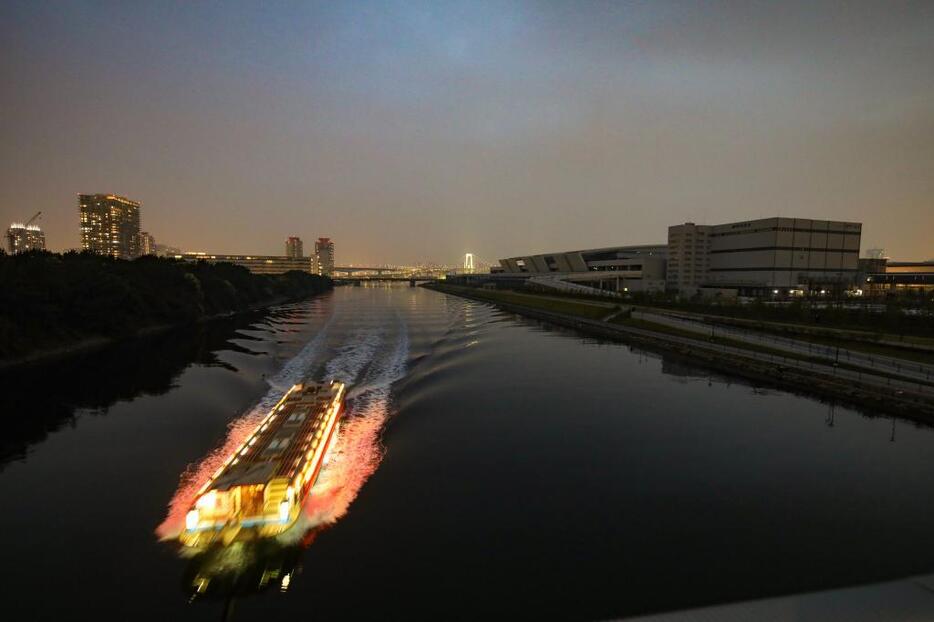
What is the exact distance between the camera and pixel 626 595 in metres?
13.9

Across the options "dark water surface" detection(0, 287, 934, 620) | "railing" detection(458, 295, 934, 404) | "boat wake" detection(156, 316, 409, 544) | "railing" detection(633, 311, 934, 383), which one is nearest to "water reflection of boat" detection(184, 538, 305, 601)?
"dark water surface" detection(0, 287, 934, 620)

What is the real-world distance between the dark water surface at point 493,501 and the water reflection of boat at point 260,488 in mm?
1143

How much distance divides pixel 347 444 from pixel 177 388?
69.7 ft

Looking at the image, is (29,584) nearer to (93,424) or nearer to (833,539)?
(93,424)

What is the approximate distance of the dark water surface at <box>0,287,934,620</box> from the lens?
46.2 ft

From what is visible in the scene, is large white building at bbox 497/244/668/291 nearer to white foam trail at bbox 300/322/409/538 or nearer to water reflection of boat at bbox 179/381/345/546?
white foam trail at bbox 300/322/409/538

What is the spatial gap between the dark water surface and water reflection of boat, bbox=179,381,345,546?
3.75ft

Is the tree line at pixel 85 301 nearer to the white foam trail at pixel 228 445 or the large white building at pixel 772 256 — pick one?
the white foam trail at pixel 228 445

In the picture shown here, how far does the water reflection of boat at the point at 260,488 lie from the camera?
16.3 m

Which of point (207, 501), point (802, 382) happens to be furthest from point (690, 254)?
point (207, 501)

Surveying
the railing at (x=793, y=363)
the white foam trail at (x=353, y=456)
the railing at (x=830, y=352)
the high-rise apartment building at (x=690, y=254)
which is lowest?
the white foam trail at (x=353, y=456)

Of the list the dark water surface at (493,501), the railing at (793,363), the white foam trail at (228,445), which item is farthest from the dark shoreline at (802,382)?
the white foam trail at (228,445)

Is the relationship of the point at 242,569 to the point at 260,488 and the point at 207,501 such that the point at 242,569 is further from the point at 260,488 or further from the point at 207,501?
the point at 207,501

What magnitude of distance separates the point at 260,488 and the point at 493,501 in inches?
378
